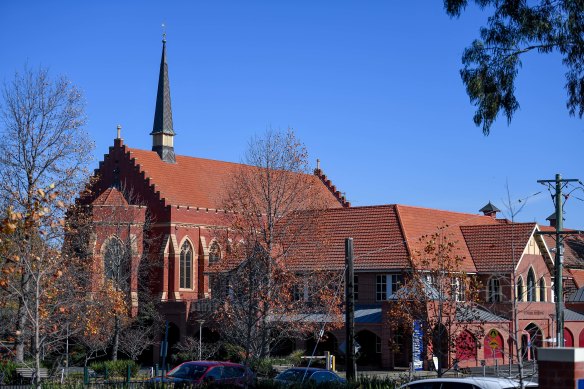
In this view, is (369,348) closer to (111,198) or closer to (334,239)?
(334,239)

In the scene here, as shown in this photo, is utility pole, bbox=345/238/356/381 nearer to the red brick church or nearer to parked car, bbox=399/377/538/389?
parked car, bbox=399/377/538/389

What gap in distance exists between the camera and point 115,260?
170 feet

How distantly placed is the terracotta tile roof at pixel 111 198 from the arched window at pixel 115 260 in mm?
3725

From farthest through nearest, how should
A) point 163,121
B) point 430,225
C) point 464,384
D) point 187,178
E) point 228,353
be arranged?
point 163,121 < point 187,178 < point 430,225 < point 228,353 < point 464,384

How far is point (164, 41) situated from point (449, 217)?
1056 inches

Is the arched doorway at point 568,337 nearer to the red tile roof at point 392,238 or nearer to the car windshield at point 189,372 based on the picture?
the red tile roof at point 392,238

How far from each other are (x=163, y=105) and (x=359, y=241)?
2326cm

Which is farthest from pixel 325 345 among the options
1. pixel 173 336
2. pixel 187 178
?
pixel 187 178

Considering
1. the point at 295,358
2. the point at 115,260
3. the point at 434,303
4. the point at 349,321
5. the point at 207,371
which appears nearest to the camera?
the point at 349,321

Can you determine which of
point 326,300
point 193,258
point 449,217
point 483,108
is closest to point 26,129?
point 326,300

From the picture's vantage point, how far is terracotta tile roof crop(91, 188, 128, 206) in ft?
194

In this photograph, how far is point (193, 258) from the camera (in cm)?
6247

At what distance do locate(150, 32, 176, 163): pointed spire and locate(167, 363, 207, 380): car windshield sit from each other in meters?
39.2

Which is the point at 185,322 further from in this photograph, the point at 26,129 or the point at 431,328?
the point at 431,328
